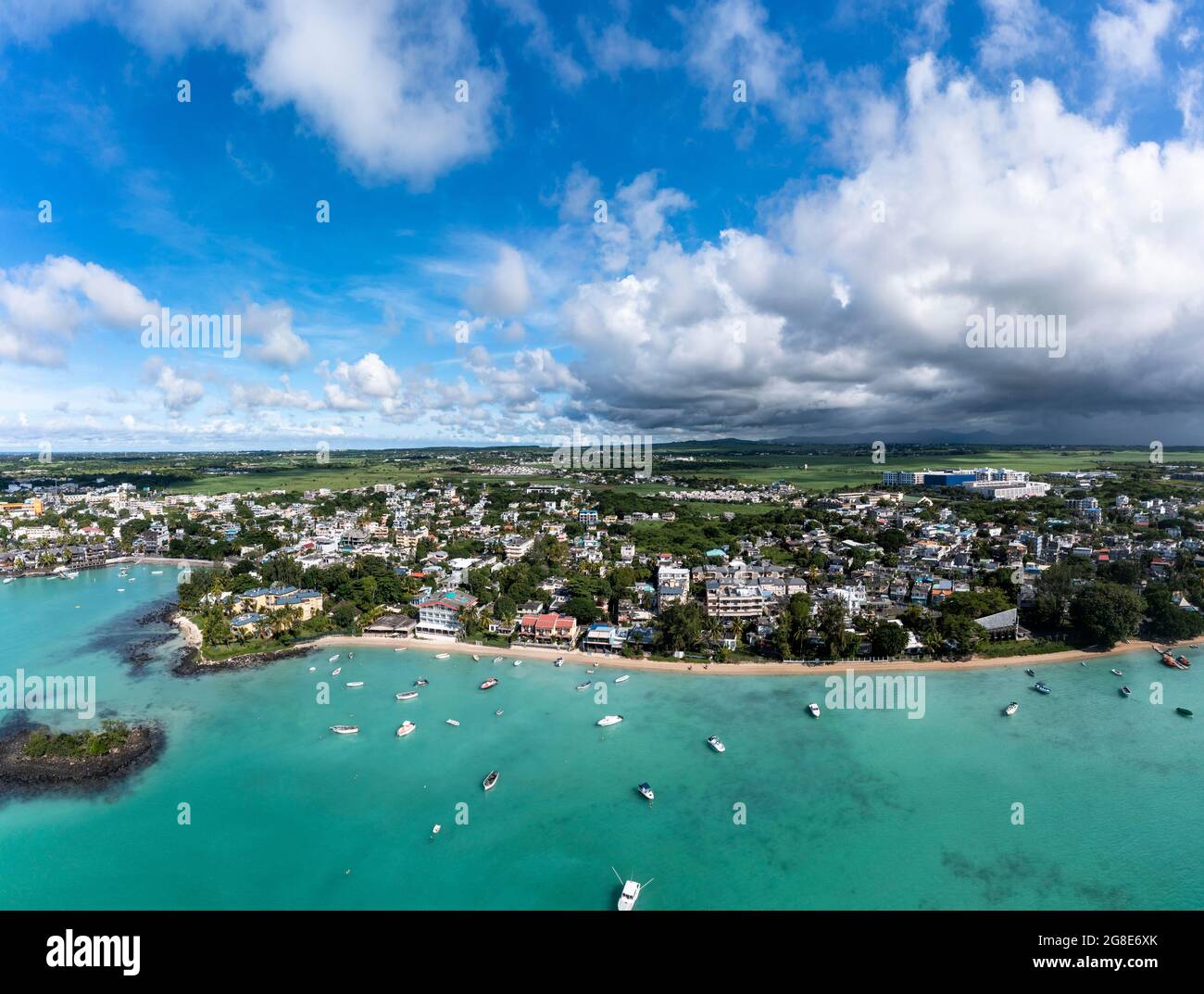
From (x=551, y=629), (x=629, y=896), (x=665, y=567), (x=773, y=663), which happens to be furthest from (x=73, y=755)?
(x=665, y=567)

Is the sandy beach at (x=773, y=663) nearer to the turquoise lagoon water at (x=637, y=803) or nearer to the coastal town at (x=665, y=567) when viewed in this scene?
the coastal town at (x=665, y=567)

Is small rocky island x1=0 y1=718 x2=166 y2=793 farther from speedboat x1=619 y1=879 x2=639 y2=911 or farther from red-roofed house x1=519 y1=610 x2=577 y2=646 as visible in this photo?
speedboat x1=619 y1=879 x2=639 y2=911

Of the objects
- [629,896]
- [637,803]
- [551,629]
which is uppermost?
[551,629]

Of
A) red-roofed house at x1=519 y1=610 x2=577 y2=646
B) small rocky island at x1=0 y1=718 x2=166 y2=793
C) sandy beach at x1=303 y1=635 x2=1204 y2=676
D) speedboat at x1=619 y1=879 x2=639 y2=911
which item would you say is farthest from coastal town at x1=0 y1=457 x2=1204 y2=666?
speedboat at x1=619 y1=879 x2=639 y2=911

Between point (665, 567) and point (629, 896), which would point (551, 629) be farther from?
point (629, 896)

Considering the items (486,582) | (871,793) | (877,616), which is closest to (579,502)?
(486,582)

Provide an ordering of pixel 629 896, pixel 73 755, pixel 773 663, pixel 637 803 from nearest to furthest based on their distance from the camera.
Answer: pixel 629 896
pixel 637 803
pixel 73 755
pixel 773 663

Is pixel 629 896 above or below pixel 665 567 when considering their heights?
below
